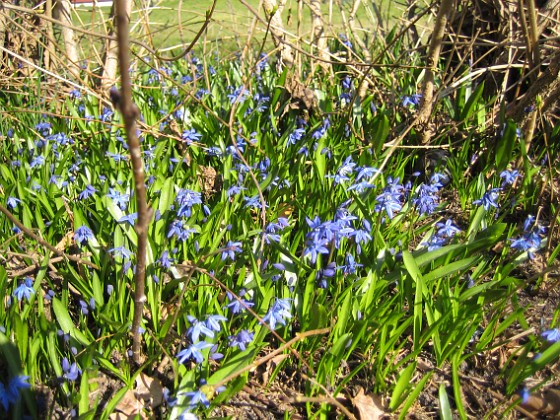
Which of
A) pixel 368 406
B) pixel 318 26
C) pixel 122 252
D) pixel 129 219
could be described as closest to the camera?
pixel 368 406

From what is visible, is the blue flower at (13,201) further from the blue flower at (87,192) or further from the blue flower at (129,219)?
the blue flower at (129,219)

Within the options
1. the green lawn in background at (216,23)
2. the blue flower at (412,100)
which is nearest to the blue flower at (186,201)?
the green lawn in background at (216,23)

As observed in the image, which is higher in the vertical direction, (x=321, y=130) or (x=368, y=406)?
(x=321, y=130)

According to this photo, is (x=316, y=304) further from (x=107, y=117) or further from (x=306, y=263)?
(x=107, y=117)

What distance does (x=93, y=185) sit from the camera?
2840 millimetres

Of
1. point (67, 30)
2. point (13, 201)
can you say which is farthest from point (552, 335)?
point (67, 30)

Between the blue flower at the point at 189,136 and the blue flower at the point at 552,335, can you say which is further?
the blue flower at the point at 189,136

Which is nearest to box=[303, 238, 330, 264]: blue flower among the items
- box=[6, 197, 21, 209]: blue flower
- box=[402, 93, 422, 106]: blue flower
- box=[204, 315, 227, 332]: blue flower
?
box=[204, 315, 227, 332]: blue flower

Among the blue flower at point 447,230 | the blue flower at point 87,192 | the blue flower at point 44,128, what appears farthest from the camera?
the blue flower at point 44,128

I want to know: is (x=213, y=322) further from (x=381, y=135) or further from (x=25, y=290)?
(x=381, y=135)

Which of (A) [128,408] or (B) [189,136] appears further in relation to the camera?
(B) [189,136]

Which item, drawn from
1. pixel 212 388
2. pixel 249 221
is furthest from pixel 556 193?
pixel 212 388

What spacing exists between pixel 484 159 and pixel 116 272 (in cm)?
212

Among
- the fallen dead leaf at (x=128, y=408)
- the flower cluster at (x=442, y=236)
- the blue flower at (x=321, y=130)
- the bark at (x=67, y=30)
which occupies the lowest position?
the fallen dead leaf at (x=128, y=408)
